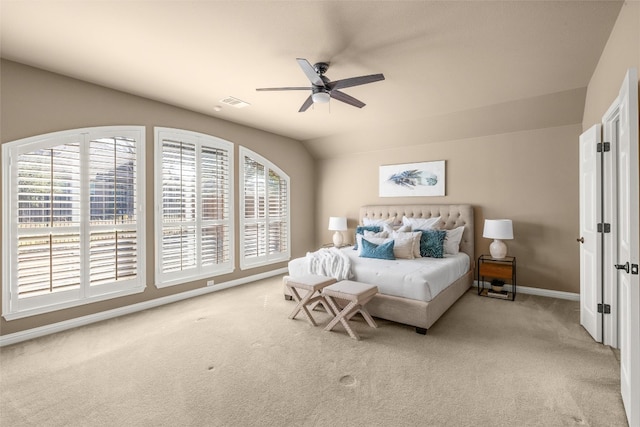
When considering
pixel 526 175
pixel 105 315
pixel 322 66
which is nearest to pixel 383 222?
pixel 526 175

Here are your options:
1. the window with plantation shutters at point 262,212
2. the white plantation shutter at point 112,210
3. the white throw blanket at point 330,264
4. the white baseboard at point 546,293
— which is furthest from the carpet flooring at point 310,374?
the window with plantation shutters at point 262,212

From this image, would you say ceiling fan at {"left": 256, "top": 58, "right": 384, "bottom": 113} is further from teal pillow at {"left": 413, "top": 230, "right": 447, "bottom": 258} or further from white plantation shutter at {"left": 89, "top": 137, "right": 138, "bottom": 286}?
teal pillow at {"left": 413, "top": 230, "right": 447, "bottom": 258}

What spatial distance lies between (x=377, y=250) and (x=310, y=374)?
2178 mm

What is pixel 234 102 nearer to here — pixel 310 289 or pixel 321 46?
pixel 321 46

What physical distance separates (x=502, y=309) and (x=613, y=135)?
2.30 metres

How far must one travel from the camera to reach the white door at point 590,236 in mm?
2799

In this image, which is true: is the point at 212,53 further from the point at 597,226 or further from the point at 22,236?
the point at 597,226

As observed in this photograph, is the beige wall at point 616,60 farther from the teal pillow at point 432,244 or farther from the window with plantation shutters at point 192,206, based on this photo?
the window with plantation shutters at point 192,206

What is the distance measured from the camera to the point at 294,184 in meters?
6.37

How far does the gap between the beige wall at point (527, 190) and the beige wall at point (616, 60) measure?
882mm

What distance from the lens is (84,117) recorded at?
346 centimetres

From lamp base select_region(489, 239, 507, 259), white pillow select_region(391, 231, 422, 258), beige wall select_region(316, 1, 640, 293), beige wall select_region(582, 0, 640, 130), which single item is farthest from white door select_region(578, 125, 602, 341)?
white pillow select_region(391, 231, 422, 258)

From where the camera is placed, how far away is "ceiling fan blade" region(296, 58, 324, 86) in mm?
2395

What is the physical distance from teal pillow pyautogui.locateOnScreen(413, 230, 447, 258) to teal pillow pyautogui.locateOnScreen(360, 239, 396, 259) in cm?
58
